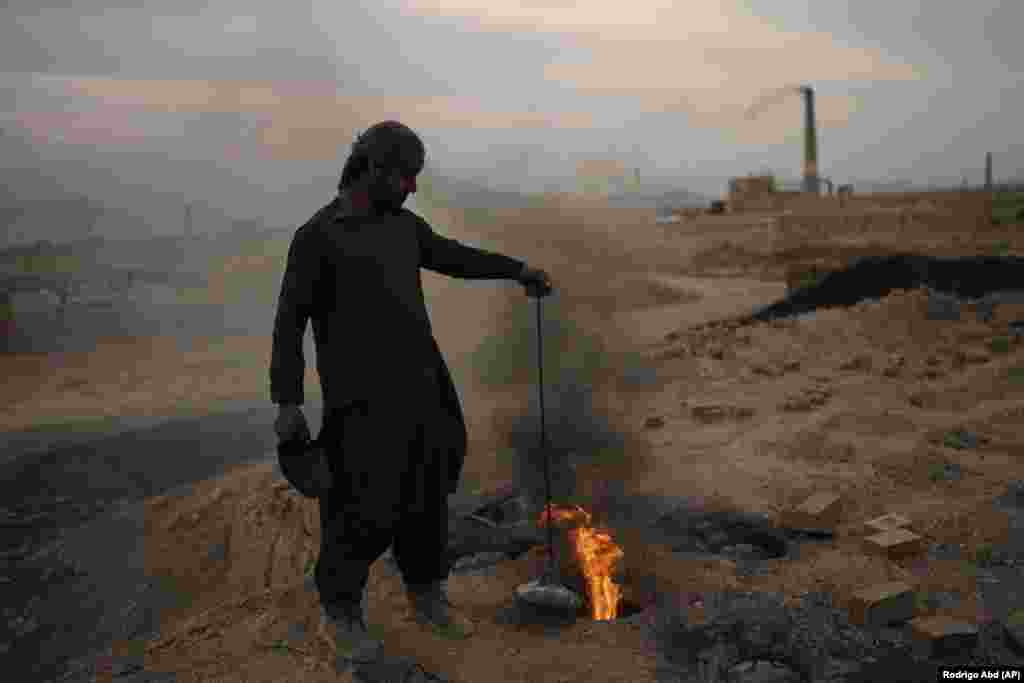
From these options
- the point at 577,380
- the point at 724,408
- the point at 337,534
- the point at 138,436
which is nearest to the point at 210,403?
the point at 138,436

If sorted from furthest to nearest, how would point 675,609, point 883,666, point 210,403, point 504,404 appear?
point 210,403 < point 504,404 < point 675,609 < point 883,666

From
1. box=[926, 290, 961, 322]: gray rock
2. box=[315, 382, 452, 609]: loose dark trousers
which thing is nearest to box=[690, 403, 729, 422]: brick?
box=[926, 290, 961, 322]: gray rock

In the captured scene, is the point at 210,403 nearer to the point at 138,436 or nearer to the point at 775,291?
the point at 138,436

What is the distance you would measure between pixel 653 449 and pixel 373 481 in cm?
416

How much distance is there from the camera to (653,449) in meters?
6.86

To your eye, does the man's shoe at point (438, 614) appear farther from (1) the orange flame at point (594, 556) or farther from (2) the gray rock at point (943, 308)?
(2) the gray rock at point (943, 308)

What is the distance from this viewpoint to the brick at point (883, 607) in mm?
3602

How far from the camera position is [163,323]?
17109 mm

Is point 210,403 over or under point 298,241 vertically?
under

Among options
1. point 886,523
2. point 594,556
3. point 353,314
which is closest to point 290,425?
point 353,314

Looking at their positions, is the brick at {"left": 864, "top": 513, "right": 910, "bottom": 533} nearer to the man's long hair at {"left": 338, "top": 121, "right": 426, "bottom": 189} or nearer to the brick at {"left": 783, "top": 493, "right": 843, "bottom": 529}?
the brick at {"left": 783, "top": 493, "right": 843, "bottom": 529}

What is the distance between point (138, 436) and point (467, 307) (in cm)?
554

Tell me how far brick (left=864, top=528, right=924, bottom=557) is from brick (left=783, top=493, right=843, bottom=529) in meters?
0.36

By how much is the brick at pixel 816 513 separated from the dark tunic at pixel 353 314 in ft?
9.08
